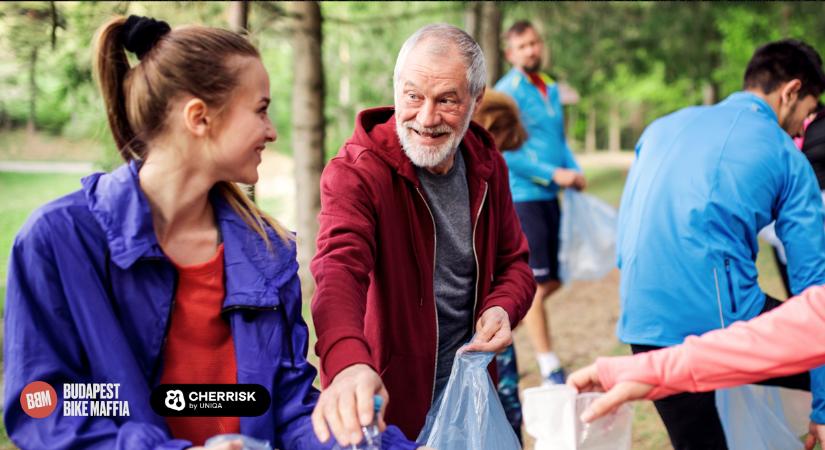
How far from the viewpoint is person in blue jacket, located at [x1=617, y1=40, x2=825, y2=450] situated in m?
3.19

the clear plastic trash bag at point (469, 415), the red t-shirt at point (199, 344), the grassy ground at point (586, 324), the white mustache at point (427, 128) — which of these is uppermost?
the white mustache at point (427, 128)

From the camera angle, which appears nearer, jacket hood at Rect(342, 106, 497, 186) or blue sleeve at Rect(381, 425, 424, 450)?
blue sleeve at Rect(381, 425, 424, 450)

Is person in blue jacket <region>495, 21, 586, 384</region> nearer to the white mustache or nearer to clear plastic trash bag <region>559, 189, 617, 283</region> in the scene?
Result: clear plastic trash bag <region>559, 189, 617, 283</region>

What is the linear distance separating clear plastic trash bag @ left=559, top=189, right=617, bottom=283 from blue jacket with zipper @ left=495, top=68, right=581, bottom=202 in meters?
0.30

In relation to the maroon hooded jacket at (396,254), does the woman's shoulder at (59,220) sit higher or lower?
higher

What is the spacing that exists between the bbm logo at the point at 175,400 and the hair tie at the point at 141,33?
0.79 m

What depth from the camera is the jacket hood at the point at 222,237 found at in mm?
1834

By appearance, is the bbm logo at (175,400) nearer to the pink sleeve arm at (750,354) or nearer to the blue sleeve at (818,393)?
the pink sleeve arm at (750,354)

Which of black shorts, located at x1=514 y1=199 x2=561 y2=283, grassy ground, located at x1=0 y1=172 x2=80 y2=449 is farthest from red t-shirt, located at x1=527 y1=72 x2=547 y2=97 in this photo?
grassy ground, located at x1=0 y1=172 x2=80 y2=449

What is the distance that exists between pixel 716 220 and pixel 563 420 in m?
1.34

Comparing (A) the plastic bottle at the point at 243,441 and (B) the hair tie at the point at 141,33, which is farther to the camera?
(B) the hair tie at the point at 141,33

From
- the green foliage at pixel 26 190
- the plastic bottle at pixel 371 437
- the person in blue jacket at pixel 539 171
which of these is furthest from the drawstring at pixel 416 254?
the green foliage at pixel 26 190

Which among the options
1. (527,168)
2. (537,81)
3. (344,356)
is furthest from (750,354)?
(537,81)

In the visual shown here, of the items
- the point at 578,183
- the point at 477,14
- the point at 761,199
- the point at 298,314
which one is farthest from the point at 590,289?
the point at 298,314
